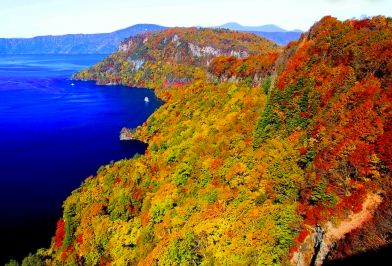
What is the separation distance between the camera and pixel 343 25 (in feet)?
276

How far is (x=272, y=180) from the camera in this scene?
6106 centimetres

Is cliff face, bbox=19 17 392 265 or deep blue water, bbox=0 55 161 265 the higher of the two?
cliff face, bbox=19 17 392 265

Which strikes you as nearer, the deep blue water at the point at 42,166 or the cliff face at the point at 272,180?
the cliff face at the point at 272,180

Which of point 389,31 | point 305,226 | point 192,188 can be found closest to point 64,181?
point 192,188

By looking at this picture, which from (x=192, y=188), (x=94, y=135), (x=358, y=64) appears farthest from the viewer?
(x=94, y=135)

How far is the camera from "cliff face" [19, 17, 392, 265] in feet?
159

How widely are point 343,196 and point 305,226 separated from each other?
20.3 ft

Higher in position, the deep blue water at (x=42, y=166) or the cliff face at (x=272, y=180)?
the cliff face at (x=272, y=180)

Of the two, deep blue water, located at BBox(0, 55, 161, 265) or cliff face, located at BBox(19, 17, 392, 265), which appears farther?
deep blue water, located at BBox(0, 55, 161, 265)

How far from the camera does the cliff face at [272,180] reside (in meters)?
48.5

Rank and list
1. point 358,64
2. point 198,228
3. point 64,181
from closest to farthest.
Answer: point 198,228 < point 358,64 < point 64,181

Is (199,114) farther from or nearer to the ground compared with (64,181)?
farther from the ground

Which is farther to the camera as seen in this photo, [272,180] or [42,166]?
[42,166]

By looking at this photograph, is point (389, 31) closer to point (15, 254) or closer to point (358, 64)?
point (358, 64)
